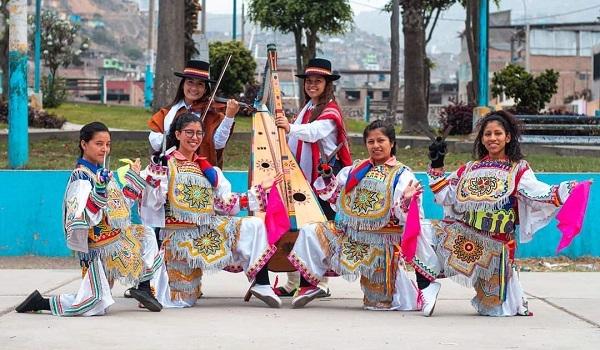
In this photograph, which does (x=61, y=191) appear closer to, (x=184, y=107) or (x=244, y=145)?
(x=184, y=107)

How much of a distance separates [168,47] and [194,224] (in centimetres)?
944

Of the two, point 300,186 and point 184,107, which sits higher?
point 184,107

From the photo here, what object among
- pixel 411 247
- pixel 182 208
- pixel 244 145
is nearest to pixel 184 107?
pixel 182 208

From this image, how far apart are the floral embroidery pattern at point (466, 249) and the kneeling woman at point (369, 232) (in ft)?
1.24

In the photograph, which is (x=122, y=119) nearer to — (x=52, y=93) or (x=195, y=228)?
(x=52, y=93)

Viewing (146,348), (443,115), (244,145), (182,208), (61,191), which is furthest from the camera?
(443,115)

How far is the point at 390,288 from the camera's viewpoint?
26.6 feet

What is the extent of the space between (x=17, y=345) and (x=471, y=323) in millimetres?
2797

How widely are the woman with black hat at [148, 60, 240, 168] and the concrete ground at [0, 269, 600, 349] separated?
3.68 feet

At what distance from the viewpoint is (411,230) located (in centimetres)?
770

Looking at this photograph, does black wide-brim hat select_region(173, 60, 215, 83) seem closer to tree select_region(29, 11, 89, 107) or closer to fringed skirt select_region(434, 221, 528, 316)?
fringed skirt select_region(434, 221, 528, 316)

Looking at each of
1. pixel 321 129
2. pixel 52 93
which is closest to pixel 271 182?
pixel 321 129

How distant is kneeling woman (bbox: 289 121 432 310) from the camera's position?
313 inches

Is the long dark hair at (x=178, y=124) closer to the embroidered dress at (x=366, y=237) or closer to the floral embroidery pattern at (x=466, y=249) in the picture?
the embroidered dress at (x=366, y=237)
